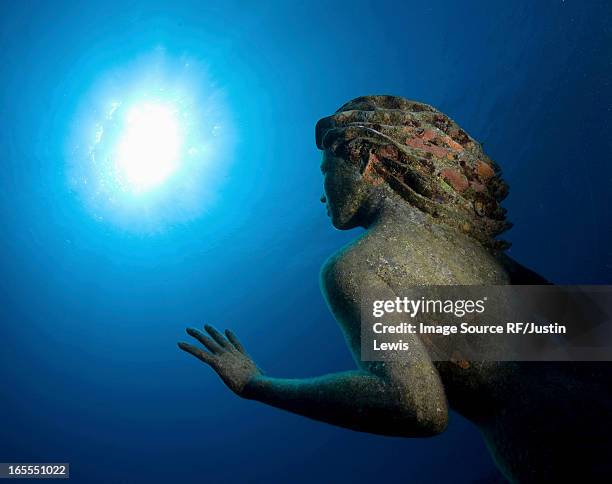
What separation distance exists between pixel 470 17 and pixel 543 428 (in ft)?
71.9

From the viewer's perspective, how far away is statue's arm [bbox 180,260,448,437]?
1.21 meters

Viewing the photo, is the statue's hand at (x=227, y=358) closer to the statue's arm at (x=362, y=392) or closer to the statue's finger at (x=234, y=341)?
the statue's finger at (x=234, y=341)

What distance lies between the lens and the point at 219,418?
53.3 meters

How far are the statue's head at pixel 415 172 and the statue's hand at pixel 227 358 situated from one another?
922 millimetres

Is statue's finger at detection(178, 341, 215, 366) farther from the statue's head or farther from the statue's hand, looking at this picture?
the statue's head

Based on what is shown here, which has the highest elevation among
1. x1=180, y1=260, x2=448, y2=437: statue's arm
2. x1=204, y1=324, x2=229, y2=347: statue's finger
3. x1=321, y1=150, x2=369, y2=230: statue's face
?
x1=321, y1=150, x2=369, y2=230: statue's face

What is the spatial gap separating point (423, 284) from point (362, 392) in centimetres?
56

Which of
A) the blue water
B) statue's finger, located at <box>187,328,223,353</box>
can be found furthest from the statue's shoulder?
the blue water

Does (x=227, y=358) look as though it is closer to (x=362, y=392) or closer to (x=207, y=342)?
(x=207, y=342)

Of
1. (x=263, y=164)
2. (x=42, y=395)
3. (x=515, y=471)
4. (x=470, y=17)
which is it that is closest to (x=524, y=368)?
(x=515, y=471)

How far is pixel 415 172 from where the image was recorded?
6.15ft

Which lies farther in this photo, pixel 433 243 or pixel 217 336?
pixel 217 336

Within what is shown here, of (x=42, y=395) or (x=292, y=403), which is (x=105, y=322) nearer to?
(x=42, y=395)

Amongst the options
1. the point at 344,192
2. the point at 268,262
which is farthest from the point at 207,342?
the point at 268,262
